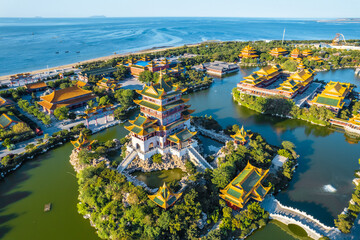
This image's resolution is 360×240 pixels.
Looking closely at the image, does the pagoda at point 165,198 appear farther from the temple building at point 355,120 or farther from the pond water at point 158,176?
the temple building at point 355,120

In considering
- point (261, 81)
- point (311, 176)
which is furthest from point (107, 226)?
point (261, 81)

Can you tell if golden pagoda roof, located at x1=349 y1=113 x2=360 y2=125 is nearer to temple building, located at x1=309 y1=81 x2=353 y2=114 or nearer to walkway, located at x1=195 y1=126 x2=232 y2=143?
temple building, located at x1=309 y1=81 x2=353 y2=114

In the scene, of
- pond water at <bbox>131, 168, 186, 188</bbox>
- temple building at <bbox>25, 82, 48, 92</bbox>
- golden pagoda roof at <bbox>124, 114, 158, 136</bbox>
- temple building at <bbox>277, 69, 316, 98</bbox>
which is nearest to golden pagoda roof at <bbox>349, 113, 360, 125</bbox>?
temple building at <bbox>277, 69, 316, 98</bbox>

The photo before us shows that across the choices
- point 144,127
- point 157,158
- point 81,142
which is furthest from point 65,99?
point 157,158

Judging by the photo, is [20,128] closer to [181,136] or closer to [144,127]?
[144,127]

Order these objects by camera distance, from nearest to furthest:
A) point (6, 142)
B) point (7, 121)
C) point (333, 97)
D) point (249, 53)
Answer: point (6, 142), point (7, 121), point (333, 97), point (249, 53)

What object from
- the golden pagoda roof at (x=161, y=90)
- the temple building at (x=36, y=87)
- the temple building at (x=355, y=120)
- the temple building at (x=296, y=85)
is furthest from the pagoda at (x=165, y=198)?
the temple building at (x=36, y=87)
